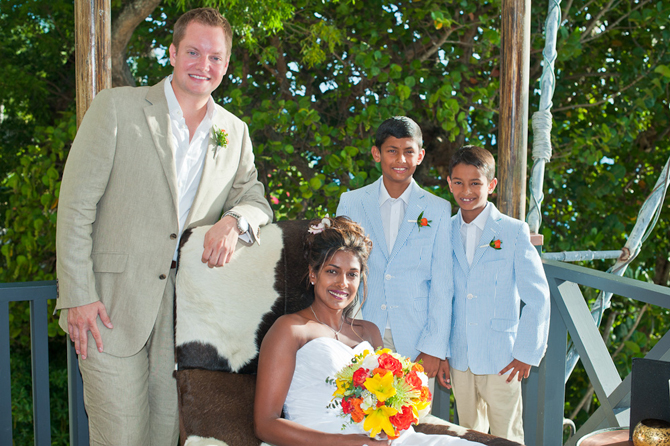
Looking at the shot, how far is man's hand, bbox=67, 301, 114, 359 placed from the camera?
1.90 metres

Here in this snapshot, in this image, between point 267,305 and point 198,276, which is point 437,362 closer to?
point 267,305

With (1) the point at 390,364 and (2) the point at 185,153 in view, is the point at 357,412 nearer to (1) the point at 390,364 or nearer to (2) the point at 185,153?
(1) the point at 390,364

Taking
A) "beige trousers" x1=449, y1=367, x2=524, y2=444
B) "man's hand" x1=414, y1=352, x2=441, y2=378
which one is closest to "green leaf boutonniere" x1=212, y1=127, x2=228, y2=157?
"man's hand" x1=414, y1=352, x2=441, y2=378

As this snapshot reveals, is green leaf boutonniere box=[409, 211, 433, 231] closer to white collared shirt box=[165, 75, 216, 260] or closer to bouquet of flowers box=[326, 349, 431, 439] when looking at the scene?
bouquet of flowers box=[326, 349, 431, 439]

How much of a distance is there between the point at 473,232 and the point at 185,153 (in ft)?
3.94

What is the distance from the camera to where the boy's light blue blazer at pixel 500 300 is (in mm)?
2221

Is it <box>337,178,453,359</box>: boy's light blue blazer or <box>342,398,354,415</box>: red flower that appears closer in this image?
<box>342,398,354,415</box>: red flower

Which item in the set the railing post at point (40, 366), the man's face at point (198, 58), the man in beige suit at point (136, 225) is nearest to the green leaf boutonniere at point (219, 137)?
the man in beige suit at point (136, 225)

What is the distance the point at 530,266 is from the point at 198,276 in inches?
49.7

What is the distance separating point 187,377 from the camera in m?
1.84

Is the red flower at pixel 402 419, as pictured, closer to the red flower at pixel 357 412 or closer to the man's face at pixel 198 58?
the red flower at pixel 357 412

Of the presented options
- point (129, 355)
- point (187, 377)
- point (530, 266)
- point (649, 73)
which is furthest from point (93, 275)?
point (649, 73)

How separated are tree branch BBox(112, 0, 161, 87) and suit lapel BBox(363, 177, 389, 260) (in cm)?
183

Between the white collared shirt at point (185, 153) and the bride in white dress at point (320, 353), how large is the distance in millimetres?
476
